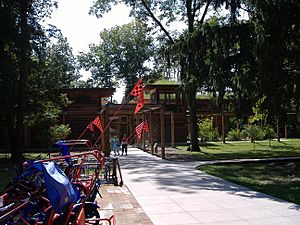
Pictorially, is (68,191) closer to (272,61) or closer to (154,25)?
(272,61)

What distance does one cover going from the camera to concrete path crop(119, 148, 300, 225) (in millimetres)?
7207

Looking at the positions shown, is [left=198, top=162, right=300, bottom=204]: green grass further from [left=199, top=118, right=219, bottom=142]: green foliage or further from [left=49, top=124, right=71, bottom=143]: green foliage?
[left=199, top=118, right=219, bottom=142]: green foliage

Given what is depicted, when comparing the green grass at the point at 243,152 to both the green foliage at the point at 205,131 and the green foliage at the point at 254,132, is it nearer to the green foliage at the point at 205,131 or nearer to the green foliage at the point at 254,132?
the green foliage at the point at 254,132

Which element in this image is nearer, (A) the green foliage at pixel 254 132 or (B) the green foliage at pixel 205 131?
(A) the green foliage at pixel 254 132

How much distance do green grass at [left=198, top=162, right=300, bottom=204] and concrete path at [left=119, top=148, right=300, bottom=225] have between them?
44 cm

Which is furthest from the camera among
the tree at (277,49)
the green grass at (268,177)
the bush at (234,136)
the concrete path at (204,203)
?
the bush at (234,136)

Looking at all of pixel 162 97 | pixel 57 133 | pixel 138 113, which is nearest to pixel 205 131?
pixel 162 97

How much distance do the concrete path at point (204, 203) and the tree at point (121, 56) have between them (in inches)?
2026

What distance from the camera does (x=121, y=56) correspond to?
65.2 metres

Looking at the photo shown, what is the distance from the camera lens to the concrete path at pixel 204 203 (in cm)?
721

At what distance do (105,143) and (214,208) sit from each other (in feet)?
47.6

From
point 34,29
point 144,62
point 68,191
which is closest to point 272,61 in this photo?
point 68,191

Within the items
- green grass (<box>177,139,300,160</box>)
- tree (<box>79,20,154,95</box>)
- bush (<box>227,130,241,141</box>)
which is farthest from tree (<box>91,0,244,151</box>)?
tree (<box>79,20,154,95</box>)

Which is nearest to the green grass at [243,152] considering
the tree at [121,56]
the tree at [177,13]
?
the tree at [177,13]
